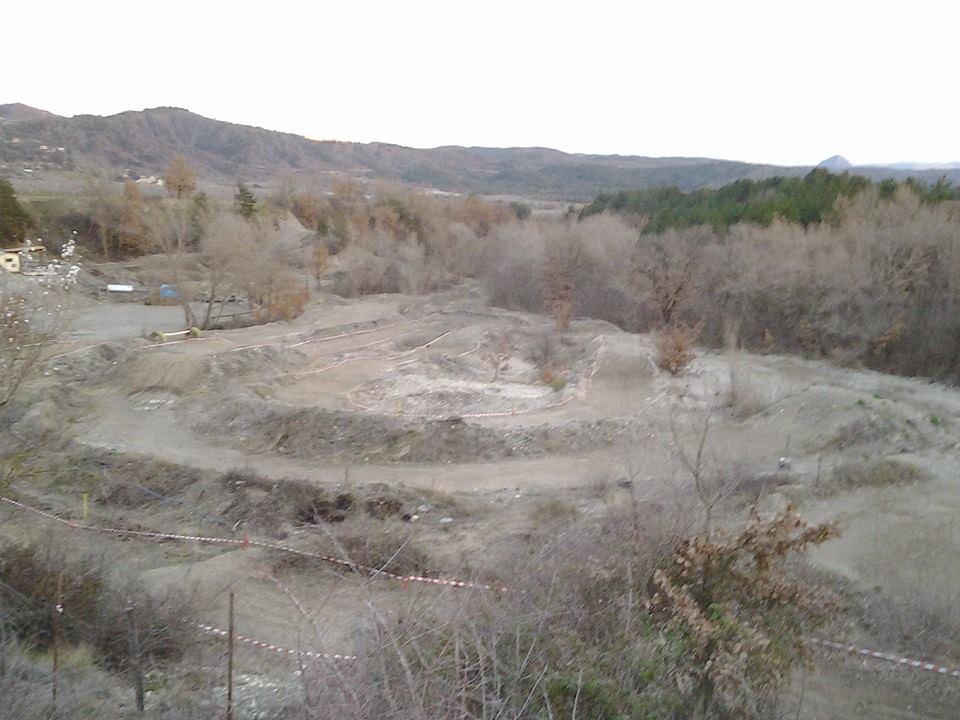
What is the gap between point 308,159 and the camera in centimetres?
11369

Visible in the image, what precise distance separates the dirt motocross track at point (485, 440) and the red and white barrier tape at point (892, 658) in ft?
0.49

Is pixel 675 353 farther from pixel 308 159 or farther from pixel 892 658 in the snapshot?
pixel 308 159

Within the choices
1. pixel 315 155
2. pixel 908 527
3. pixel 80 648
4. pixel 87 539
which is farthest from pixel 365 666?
pixel 315 155

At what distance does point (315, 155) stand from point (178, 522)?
113 meters

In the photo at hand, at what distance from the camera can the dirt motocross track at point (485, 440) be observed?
335 inches

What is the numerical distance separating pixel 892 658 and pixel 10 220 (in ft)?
116

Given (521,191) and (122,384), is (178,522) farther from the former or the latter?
(521,191)

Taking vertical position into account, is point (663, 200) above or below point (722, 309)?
above

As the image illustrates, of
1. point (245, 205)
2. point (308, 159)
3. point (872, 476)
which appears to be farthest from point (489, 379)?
point (308, 159)

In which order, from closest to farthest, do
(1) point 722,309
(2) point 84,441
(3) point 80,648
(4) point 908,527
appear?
(3) point 80,648 → (4) point 908,527 → (2) point 84,441 → (1) point 722,309

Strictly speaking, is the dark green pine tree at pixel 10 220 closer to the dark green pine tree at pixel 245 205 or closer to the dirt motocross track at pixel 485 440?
the dark green pine tree at pixel 245 205

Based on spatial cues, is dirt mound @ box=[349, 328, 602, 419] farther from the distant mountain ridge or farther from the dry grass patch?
the distant mountain ridge

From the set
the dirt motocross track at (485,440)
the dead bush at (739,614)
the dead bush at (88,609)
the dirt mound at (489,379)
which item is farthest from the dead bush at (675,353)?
the dead bush at (88,609)

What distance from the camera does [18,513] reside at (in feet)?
29.7
